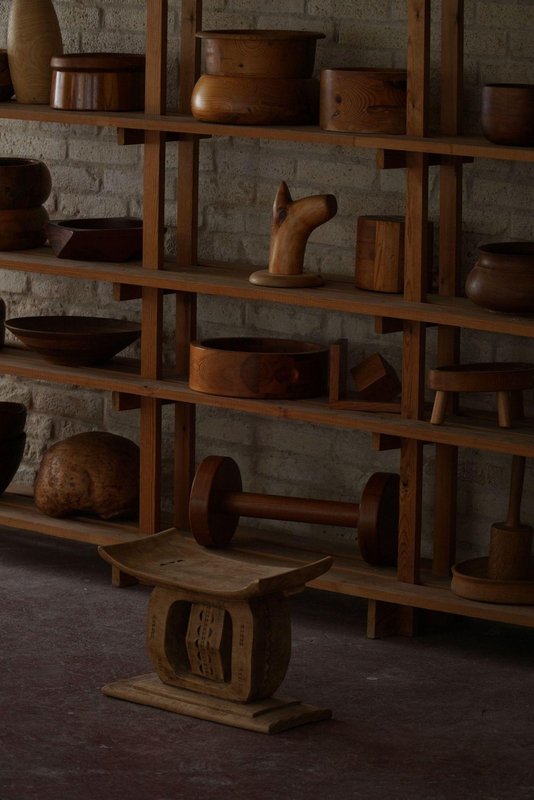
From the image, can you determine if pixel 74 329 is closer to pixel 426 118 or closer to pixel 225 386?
pixel 225 386

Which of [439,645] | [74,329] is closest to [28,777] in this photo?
[439,645]

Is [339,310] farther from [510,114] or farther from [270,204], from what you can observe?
[510,114]

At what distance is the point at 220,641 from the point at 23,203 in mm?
1767

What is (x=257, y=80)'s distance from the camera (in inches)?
170

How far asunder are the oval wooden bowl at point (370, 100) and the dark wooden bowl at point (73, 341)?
1.03m

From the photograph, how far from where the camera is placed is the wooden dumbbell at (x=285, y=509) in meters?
4.41

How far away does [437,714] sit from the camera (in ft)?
12.5

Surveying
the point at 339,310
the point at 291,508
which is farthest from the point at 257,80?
the point at 291,508

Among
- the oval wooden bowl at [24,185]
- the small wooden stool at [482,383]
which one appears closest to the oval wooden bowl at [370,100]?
the small wooden stool at [482,383]

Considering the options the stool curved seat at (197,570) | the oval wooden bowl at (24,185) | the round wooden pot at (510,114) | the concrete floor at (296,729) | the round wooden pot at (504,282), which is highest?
the round wooden pot at (510,114)

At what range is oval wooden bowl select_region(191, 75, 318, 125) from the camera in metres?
4.31

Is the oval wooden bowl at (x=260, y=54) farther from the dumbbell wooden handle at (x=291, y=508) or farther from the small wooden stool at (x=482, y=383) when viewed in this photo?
the dumbbell wooden handle at (x=291, y=508)

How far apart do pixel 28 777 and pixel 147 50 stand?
205 cm

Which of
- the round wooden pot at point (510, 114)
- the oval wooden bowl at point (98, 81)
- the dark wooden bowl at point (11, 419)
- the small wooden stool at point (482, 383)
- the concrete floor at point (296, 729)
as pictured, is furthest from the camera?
the dark wooden bowl at point (11, 419)
